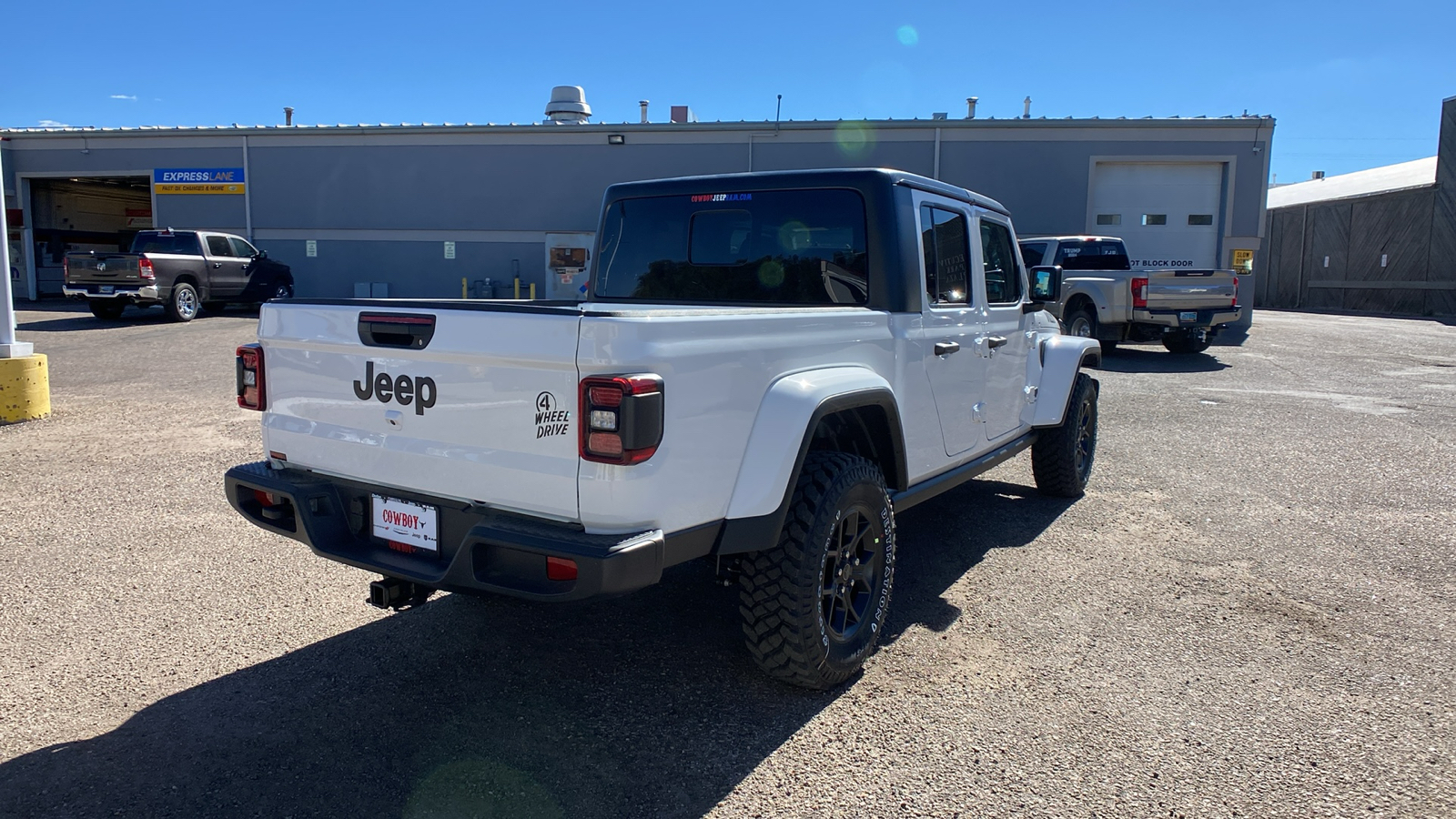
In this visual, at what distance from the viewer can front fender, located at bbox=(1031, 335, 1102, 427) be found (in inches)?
229

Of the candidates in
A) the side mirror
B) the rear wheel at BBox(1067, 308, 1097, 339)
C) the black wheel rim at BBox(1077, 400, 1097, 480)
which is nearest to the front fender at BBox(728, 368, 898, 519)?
the side mirror

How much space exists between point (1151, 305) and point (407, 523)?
1389 centimetres

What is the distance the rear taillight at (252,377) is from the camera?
368 cm

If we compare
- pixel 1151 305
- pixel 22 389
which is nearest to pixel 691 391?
pixel 22 389

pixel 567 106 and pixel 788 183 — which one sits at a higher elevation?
pixel 567 106

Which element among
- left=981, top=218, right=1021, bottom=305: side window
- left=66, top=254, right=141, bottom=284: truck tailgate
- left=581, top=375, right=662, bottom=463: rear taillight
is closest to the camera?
left=581, top=375, right=662, bottom=463: rear taillight

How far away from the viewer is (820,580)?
3.34m

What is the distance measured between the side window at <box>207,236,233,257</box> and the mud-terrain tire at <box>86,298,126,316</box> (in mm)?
2017

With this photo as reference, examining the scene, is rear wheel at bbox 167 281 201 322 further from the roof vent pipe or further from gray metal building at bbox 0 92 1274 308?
the roof vent pipe

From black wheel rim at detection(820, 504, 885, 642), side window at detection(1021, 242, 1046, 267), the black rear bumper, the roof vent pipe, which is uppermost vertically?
the roof vent pipe

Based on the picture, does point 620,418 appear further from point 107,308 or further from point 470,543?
point 107,308

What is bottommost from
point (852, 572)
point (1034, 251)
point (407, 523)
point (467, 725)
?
point (467, 725)

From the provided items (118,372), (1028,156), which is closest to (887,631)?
(118,372)

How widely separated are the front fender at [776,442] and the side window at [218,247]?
20.4 metres
